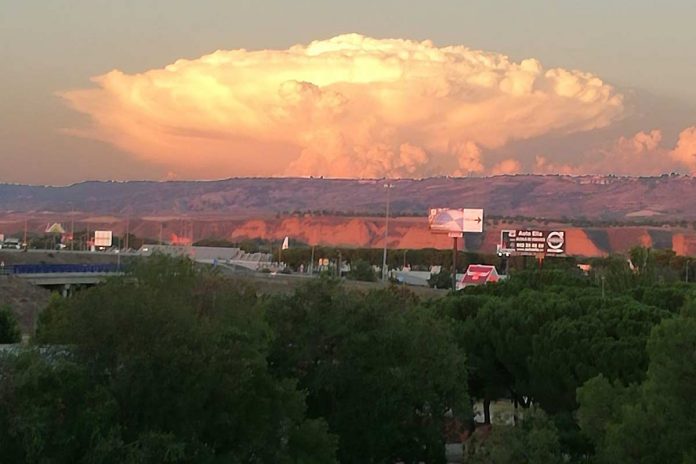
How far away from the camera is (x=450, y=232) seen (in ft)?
292

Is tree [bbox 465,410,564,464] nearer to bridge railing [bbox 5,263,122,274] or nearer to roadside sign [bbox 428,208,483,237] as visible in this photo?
roadside sign [bbox 428,208,483,237]

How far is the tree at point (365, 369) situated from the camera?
2769 centimetres

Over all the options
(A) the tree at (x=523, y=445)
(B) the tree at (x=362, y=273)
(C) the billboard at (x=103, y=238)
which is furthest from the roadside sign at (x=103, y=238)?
(A) the tree at (x=523, y=445)

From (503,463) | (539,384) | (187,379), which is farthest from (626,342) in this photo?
(187,379)

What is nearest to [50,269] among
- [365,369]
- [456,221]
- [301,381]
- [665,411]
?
[456,221]

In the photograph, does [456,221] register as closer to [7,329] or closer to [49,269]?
[49,269]

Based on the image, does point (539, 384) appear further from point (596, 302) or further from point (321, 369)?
point (321, 369)

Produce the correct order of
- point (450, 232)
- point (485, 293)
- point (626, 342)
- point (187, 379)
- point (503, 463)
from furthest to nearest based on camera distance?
point (450, 232), point (485, 293), point (626, 342), point (503, 463), point (187, 379)

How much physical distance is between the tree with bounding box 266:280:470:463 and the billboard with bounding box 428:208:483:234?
191 feet

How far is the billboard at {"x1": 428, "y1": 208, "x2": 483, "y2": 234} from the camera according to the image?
87.6m

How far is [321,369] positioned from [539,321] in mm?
11287

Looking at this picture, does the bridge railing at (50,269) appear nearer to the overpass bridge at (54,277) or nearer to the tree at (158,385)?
the overpass bridge at (54,277)

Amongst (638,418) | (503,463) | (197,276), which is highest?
(197,276)

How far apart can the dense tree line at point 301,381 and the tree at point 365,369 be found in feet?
0.13
